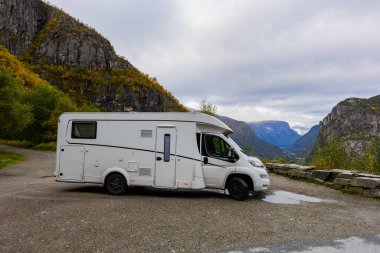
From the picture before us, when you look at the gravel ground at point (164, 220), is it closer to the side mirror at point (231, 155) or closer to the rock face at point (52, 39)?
the side mirror at point (231, 155)

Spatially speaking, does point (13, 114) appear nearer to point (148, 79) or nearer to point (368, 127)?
point (148, 79)

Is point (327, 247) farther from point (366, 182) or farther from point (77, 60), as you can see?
point (77, 60)

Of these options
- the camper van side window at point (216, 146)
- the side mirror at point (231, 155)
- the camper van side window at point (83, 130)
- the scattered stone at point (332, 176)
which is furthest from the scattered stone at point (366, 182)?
the camper van side window at point (83, 130)

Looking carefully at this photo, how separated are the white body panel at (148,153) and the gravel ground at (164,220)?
2.24 feet

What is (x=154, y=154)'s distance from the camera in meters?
11.5

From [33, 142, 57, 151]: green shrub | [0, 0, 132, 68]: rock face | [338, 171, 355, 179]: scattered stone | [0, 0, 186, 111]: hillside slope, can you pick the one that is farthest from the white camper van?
[0, 0, 132, 68]: rock face

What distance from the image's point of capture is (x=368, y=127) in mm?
147500

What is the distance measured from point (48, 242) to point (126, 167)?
5356mm

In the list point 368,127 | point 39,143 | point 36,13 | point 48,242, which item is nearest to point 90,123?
point 48,242

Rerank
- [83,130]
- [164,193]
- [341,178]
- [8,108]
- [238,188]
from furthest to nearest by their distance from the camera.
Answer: [8,108]
[341,178]
[164,193]
[83,130]
[238,188]

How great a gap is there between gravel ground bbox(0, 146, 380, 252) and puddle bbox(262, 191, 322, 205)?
16.6 inches

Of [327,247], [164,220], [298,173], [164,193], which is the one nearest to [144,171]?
[164,193]

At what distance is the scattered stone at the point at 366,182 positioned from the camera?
455 inches

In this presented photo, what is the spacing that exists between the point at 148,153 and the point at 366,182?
7.87 m
